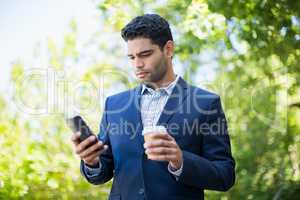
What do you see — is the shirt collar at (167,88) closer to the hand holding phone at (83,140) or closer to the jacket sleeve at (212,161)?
the jacket sleeve at (212,161)

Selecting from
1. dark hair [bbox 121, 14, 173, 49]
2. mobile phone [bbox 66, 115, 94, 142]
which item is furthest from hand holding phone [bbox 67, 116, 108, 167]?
dark hair [bbox 121, 14, 173, 49]

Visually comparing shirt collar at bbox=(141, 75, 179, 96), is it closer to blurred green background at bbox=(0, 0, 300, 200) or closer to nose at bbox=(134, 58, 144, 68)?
nose at bbox=(134, 58, 144, 68)

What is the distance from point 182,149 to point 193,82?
375 cm

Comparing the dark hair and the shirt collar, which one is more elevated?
the dark hair

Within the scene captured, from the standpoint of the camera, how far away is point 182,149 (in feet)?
6.37

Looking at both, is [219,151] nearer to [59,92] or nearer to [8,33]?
[59,92]

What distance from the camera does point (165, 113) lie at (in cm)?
203

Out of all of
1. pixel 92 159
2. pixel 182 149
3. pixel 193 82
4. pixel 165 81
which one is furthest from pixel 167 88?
pixel 193 82

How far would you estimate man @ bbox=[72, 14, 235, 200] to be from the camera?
6.14 feet

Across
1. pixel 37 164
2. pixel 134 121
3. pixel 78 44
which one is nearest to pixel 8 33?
pixel 78 44

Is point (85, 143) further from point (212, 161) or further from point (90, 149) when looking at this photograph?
point (212, 161)

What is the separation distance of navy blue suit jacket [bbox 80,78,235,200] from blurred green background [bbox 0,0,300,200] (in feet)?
5.53

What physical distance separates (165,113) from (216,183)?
0.33m

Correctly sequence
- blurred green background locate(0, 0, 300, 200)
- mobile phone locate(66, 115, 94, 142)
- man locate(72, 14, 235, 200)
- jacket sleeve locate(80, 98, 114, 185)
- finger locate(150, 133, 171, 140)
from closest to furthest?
finger locate(150, 133, 171, 140) → mobile phone locate(66, 115, 94, 142) → man locate(72, 14, 235, 200) → jacket sleeve locate(80, 98, 114, 185) → blurred green background locate(0, 0, 300, 200)
